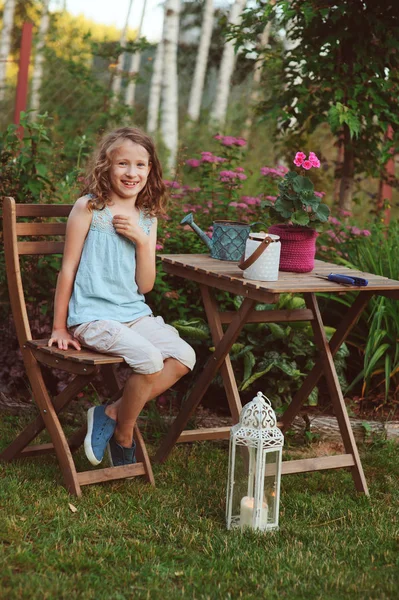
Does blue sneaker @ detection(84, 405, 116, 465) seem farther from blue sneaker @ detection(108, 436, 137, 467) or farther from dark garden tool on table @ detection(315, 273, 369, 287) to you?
dark garden tool on table @ detection(315, 273, 369, 287)

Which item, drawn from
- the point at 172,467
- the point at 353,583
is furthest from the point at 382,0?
the point at 353,583

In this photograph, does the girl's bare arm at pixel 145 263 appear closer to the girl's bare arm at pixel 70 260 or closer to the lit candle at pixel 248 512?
the girl's bare arm at pixel 70 260

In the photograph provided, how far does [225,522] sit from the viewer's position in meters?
3.15

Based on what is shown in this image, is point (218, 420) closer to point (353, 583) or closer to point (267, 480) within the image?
point (267, 480)

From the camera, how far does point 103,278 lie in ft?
11.2

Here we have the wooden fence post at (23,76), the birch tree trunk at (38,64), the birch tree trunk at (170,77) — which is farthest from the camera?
the birch tree trunk at (38,64)

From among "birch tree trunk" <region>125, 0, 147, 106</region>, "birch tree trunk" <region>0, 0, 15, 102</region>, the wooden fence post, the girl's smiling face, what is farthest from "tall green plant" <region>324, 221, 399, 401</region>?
"birch tree trunk" <region>125, 0, 147, 106</region>

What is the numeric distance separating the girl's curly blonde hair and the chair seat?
23.0 inches

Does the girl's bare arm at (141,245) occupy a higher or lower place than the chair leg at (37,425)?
higher

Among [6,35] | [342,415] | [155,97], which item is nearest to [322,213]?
[342,415]

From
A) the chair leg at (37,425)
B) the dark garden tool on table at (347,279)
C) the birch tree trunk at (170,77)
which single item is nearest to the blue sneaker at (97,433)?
the chair leg at (37,425)

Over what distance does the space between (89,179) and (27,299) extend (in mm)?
1125

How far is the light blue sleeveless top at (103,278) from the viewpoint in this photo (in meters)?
3.36

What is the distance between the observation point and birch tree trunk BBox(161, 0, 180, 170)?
37.8 ft
